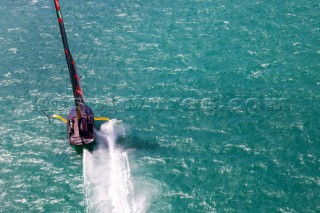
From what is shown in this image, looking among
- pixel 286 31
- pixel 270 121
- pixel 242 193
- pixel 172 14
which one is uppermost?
pixel 172 14

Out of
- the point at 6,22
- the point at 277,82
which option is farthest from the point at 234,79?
the point at 6,22

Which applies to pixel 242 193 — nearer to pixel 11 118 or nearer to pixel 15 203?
pixel 15 203

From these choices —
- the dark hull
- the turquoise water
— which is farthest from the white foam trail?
the dark hull

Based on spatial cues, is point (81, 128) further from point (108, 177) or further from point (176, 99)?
point (176, 99)

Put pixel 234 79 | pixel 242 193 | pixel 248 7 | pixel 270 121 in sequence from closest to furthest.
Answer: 1. pixel 242 193
2. pixel 270 121
3. pixel 234 79
4. pixel 248 7

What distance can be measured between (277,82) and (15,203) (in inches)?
2127

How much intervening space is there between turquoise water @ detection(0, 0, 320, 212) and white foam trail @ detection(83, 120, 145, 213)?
1.30 m

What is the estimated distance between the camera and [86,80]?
82188mm

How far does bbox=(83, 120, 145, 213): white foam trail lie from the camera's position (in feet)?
187

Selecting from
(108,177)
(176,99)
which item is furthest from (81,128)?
(176,99)

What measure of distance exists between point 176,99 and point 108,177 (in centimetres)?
2271

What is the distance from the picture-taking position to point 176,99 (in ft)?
248

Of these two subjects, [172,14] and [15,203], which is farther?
[172,14]

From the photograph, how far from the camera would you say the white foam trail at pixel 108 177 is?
57094 mm
